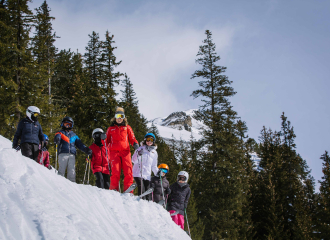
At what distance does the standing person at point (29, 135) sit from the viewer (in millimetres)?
6311

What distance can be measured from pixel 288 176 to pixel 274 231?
661 centimetres

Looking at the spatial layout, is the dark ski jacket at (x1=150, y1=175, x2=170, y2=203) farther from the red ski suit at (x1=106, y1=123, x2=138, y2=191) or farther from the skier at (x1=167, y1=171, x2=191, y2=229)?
the red ski suit at (x1=106, y1=123, x2=138, y2=191)

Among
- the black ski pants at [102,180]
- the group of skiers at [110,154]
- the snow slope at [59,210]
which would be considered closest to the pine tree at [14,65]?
the group of skiers at [110,154]

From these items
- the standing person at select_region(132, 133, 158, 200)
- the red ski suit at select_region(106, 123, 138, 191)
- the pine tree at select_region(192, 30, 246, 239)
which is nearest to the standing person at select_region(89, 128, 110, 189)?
the red ski suit at select_region(106, 123, 138, 191)

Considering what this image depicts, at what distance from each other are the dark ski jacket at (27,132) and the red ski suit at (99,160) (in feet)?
4.74

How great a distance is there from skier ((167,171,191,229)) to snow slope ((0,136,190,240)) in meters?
2.27

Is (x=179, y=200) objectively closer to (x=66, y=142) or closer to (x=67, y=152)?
(x=67, y=152)

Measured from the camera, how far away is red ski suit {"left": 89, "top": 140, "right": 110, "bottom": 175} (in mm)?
6750

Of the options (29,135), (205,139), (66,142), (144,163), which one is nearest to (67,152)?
(66,142)

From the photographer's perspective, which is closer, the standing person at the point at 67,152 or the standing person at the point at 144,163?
the standing person at the point at 67,152

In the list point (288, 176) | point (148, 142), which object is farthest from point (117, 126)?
point (288, 176)

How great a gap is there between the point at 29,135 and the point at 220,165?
56.2 ft

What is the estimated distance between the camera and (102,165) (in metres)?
6.80

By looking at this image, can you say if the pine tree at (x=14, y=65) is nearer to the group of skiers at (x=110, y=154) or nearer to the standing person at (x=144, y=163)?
the group of skiers at (x=110, y=154)
